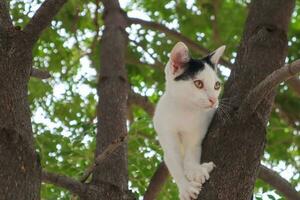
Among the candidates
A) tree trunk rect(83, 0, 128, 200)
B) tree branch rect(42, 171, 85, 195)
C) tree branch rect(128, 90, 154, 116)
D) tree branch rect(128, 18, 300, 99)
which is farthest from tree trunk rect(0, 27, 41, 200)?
tree branch rect(128, 18, 300, 99)

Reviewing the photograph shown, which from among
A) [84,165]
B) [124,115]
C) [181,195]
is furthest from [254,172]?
[84,165]

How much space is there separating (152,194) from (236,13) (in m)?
4.22

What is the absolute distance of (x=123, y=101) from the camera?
221 inches

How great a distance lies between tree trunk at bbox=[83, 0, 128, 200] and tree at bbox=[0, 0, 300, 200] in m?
0.01

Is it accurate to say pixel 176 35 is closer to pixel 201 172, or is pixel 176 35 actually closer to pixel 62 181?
pixel 62 181

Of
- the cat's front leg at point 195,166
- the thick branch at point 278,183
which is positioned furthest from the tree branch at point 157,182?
the thick branch at point 278,183

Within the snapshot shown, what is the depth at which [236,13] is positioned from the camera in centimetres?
842

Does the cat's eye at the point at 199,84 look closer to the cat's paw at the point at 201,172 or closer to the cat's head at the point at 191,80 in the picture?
the cat's head at the point at 191,80

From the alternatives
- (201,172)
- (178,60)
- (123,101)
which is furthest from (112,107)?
(201,172)

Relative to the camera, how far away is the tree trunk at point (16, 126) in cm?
353

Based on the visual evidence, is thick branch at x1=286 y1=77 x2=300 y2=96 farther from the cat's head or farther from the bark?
the bark

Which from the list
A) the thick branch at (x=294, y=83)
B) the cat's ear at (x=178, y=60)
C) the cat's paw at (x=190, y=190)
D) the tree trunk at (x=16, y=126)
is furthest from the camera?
the thick branch at (x=294, y=83)

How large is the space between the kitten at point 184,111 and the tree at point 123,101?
218 millimetres

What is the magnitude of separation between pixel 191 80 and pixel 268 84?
1056 mm
